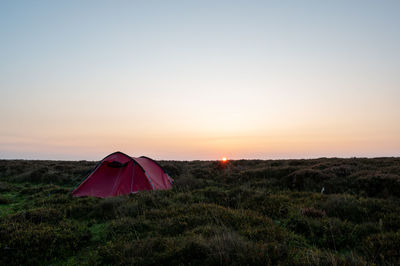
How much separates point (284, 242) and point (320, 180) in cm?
788

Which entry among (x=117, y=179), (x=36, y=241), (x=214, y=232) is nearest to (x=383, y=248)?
(x=214, y=232)

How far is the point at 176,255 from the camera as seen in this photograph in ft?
13.8

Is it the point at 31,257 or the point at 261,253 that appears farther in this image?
the point at 31,257

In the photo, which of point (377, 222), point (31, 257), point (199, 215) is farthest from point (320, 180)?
point (31, 257)

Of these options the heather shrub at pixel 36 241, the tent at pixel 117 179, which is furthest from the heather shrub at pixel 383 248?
the tent at pixel 117 179

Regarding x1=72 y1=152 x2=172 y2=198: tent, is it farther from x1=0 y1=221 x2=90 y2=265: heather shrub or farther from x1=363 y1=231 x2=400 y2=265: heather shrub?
x1=363 y1=231 x2=400 y2=265: heather shrub

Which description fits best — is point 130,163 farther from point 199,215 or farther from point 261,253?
point 261,253

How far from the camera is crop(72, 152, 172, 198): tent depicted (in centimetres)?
1132

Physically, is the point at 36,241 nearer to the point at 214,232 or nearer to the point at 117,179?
the point at 214,232

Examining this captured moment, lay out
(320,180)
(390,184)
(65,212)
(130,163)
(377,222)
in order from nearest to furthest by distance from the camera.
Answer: (377,222) < (65,212) < (390,184) < (320,180) < (130,163)

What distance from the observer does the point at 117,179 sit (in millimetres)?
11656

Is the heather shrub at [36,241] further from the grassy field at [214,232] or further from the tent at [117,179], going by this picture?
the tent at [117,179]

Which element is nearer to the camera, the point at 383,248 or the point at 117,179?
the point at 383,248

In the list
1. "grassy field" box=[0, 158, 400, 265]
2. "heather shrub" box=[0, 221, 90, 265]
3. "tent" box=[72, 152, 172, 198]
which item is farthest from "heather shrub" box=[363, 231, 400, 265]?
"tent" box=[72, 152, 172, 198]
